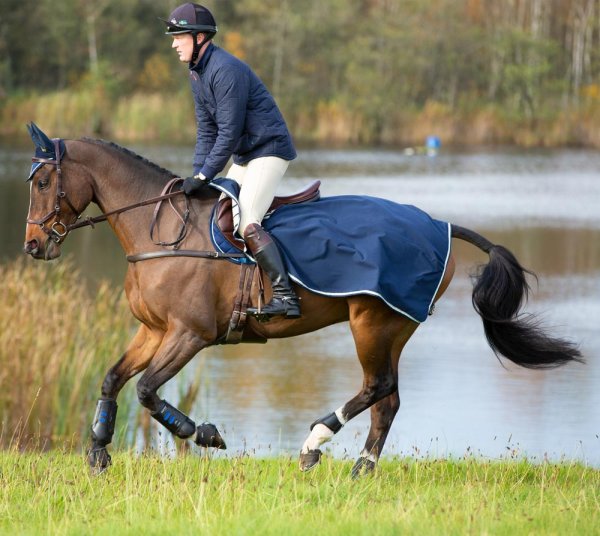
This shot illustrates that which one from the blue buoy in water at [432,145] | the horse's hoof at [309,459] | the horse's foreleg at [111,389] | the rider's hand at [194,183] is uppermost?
the rider's hand at [194,183]

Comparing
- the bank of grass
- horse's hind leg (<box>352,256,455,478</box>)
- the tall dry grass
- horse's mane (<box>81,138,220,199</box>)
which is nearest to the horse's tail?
horse's hind leg (<box>352,256,455,478</box>)

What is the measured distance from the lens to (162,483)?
20.5 ft

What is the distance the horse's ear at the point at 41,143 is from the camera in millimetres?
6738

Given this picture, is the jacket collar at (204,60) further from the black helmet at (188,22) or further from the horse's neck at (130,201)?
the horse's neck at (130,201)

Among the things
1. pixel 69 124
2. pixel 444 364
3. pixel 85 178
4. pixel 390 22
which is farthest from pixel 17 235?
pixel 390 22

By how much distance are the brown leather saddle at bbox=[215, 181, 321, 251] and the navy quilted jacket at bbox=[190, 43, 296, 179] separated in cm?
20

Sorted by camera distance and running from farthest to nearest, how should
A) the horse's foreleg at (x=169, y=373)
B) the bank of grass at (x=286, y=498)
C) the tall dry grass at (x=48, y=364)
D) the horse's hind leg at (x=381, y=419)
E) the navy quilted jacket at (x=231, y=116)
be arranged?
the tall dry grass at (x=48, y=364) < the horse's hind leg at (x=381, y=419) < the navy quilted jacket at (x=231, y=116) < the horse's foreleg at (x=169, y=373) < the bank of grass at (x=286, y=498)

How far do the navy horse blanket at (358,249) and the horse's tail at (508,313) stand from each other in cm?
42

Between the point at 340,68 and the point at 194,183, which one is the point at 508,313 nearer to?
the point at 194,183

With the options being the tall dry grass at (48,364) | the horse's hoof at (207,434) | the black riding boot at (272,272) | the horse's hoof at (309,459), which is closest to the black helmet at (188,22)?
the black riding boot at (272,272)

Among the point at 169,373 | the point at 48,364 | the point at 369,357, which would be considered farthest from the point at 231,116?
the point at 48,364

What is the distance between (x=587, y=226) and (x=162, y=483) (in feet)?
67.8

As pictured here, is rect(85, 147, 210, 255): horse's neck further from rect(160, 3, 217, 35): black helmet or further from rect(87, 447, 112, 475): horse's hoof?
rect(87, 447, 112, 475): horse's hoof

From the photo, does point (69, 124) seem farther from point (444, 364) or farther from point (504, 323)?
point (504, 323)
